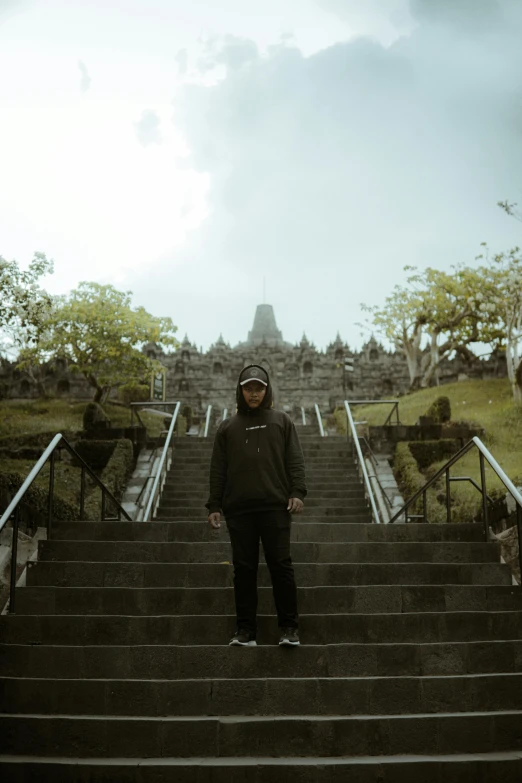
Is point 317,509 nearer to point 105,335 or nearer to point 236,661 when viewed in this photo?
point 236,661

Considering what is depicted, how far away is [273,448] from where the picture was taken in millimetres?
4902

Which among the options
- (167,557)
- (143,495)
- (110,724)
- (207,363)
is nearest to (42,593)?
(167,557)

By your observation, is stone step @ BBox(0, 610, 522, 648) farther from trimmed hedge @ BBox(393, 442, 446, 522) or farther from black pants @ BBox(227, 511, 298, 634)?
trimmed hedge @ BBox(393, 442, 446, 522)

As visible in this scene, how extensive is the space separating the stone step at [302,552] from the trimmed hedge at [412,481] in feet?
11.6

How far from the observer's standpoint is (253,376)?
197 inches

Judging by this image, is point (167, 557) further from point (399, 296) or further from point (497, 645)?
point (399, 296)

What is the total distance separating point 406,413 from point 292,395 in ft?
40.2

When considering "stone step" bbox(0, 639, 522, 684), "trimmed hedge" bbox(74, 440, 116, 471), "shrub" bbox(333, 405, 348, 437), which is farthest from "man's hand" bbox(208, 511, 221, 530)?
"shrub" bbox(333, 405, 348, 437)

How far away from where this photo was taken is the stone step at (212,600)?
514cm

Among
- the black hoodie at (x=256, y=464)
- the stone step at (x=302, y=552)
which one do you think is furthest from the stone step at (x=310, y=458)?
the black hoodie at (x=256, y=464)

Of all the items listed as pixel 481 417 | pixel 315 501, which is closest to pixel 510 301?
pixel 481 417

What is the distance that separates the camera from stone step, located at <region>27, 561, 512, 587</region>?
550 centimetres

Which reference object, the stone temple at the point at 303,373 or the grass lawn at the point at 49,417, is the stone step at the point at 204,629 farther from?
the stone temple at the point at 303,373

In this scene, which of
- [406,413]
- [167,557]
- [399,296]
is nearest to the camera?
[167,557]
